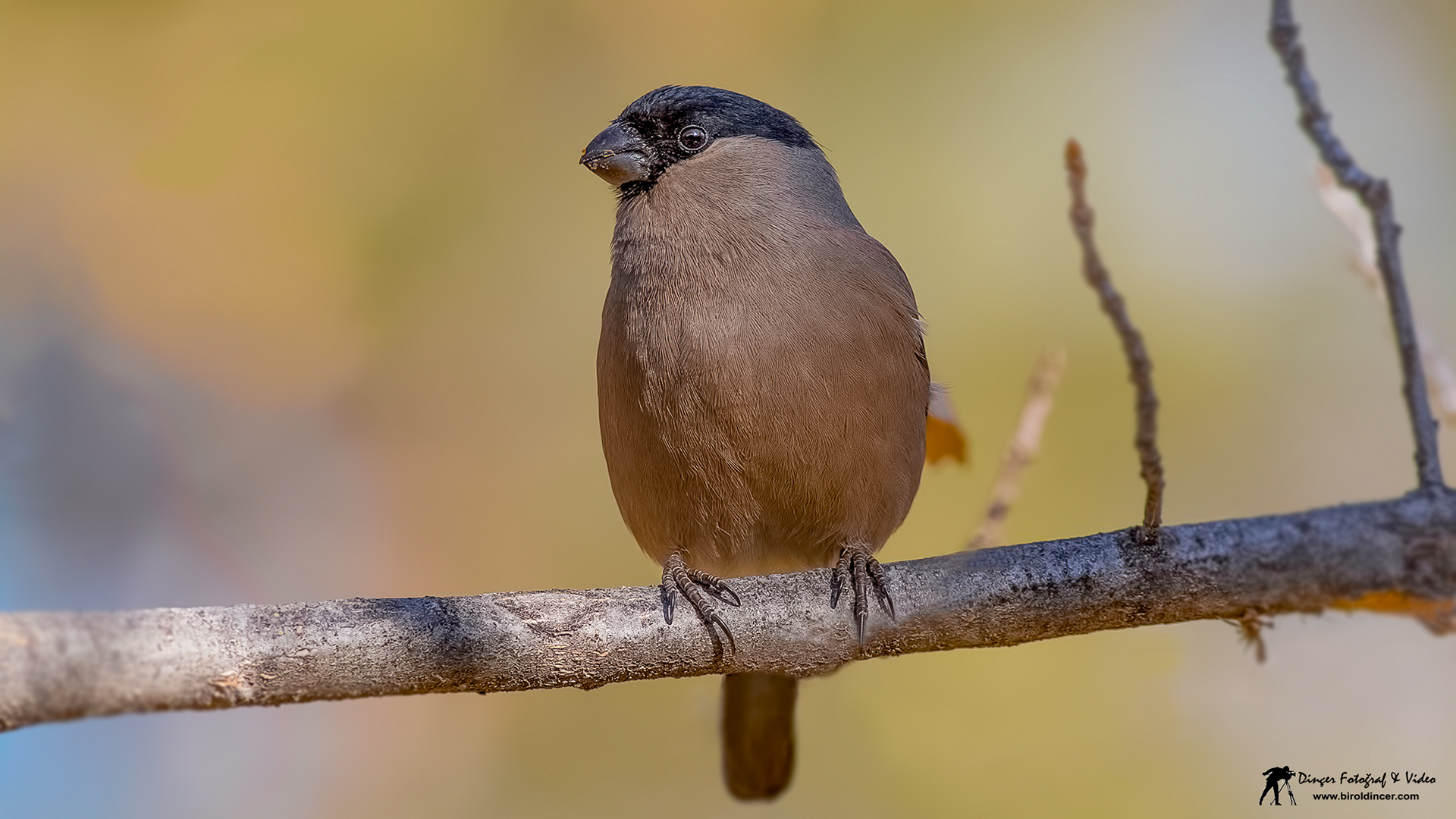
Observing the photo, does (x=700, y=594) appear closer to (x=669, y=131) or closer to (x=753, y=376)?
(x=753, y=376)

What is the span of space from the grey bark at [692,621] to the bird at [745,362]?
15cm

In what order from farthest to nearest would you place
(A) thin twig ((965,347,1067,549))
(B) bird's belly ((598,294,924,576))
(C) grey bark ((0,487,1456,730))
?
1. (A) thin twig ((965,347,1067,549))
2. (B) bird's belly ((598,294,924,576))
3. (C) grey bark ((0,487,1456,730))

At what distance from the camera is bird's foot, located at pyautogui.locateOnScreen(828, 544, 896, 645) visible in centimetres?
283

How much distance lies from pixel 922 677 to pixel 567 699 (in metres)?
1.69

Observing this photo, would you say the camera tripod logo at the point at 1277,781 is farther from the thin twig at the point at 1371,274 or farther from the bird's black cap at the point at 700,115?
the bird's black cap at the point at 700,115

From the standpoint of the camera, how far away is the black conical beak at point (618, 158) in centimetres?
375

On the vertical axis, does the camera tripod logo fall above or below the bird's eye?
below

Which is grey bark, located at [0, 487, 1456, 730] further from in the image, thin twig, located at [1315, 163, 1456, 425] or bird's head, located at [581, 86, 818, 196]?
bird's head, located at [581, 86, 818, 196]

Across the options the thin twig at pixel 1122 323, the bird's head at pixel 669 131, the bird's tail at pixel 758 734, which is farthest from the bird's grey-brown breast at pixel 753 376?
the thin twig at pixel 1122 323

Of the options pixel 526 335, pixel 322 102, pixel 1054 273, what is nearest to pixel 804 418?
pixel 1054 273

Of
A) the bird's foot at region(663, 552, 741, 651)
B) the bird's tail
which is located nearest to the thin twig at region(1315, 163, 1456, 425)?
the bird's foot at region(663, 552, 741, 651)

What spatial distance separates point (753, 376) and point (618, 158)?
101cm

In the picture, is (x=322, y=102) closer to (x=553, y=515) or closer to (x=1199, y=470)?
(x=553, y=515)

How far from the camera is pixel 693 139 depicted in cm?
383
